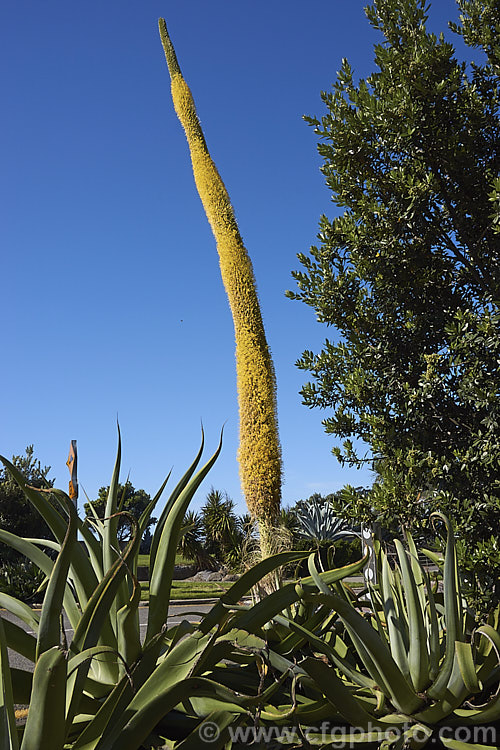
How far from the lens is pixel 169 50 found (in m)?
15.1

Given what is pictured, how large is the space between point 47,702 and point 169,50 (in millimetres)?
16713

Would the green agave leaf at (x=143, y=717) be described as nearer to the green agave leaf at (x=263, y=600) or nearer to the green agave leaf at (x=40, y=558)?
the green agave leaf at (x=263, y=600)

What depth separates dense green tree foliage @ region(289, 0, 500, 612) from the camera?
4.78m

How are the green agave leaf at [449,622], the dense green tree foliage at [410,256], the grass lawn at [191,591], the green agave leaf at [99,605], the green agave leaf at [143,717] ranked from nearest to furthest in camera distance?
the green agave leaf at [143,717] < the green agave leaf at [99,605] < the green agave leaf at [449,622] < the dense green tree foliage at [410,256] < the grass lawn at [191,591]

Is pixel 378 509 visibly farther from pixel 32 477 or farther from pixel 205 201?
pixel 32 477

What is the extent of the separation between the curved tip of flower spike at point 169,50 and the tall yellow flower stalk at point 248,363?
268 centimetres

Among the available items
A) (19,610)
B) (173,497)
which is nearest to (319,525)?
(173,497)

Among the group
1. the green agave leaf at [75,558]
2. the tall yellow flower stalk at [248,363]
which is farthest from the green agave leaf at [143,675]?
the tall yellow flower stalk at [248,363]

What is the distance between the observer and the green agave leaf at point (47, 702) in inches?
49.2

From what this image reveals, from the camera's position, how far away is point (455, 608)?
1.93 metres

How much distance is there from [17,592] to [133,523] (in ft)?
43.1

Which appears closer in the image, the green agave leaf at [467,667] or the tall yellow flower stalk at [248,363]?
the green agave leaf at [467,667]

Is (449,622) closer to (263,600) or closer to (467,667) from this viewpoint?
(467,667)

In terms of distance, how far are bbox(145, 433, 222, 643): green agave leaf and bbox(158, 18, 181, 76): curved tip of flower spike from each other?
50.2ft
